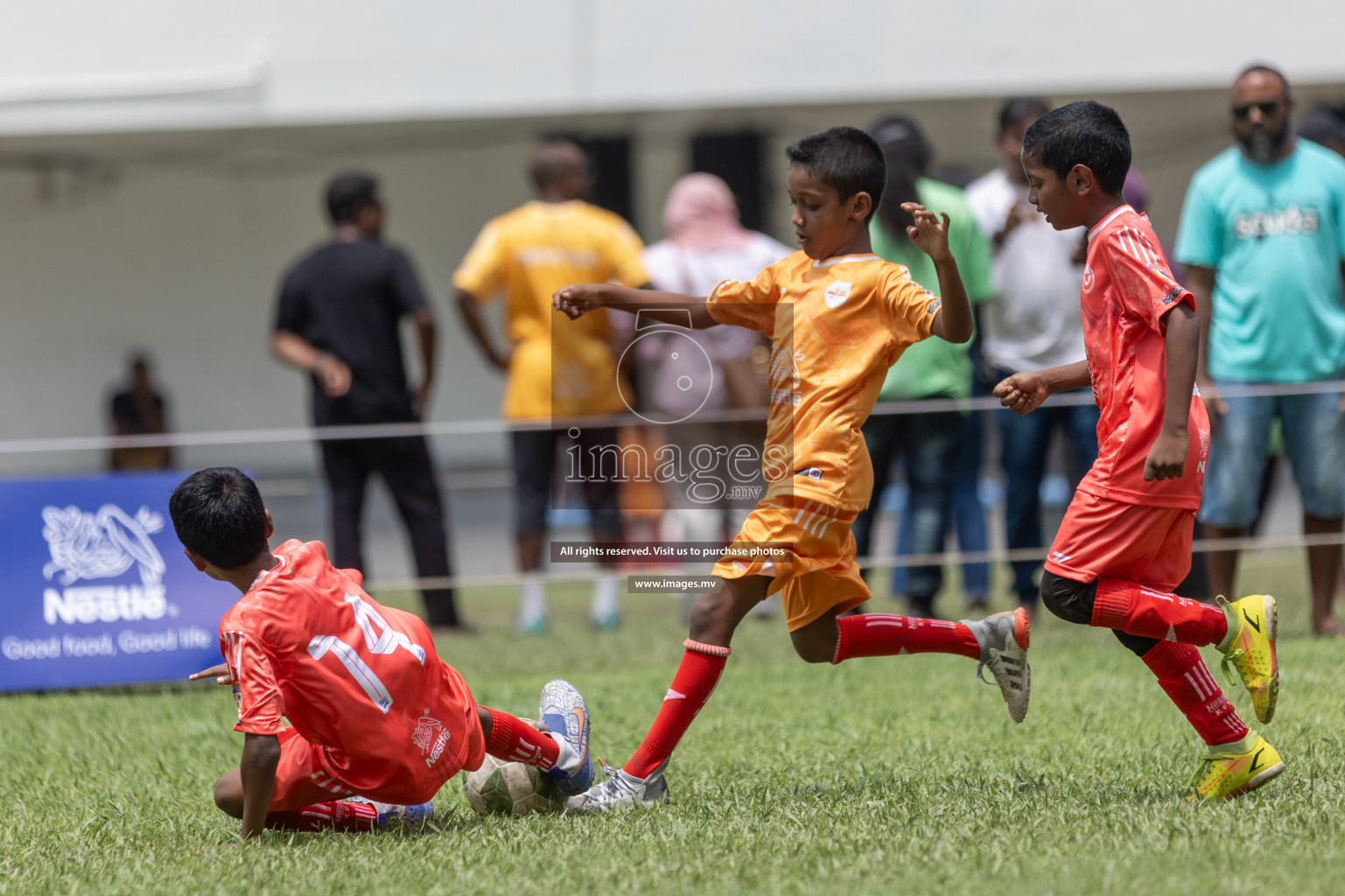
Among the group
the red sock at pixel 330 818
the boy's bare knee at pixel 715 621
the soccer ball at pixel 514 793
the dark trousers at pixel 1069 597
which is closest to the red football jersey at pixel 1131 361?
the dark trousers at pixel 1069 597

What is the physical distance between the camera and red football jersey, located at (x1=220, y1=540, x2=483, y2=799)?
3213mm

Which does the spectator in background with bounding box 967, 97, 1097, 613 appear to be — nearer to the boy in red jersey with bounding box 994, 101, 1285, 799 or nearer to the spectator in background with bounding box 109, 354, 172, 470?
the boy in red jersey with bounding box 994, 101, 1285, 799

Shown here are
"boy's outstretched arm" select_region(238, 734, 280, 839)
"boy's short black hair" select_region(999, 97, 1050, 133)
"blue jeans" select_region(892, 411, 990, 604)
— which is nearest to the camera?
"boy's outstretched arm" select_region(238, 734, 280, 839)

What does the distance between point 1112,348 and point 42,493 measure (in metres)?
4.58

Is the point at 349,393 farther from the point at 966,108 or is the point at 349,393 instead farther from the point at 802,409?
the point at 966,108

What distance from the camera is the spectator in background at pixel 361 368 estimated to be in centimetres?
714

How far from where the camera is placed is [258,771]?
3.16 m

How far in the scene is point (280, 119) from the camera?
12.0 m

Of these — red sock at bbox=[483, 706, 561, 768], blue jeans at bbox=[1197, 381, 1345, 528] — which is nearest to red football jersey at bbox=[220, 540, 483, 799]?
red sock at bbox=[483, 706, 561, 768]

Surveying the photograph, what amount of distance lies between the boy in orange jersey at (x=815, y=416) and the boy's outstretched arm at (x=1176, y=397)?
57 centimetres

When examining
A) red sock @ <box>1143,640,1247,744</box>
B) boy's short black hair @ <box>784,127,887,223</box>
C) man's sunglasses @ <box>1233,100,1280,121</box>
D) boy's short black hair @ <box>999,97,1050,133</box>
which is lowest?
red sock @ <box>1143,640,1247,744</box>

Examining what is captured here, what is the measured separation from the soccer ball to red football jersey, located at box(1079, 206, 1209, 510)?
5.02 ft

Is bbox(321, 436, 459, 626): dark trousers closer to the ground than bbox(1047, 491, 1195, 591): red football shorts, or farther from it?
closer to the ground

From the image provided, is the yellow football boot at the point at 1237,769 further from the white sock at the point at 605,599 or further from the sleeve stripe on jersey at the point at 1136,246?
the white sock at the point at 605,599
